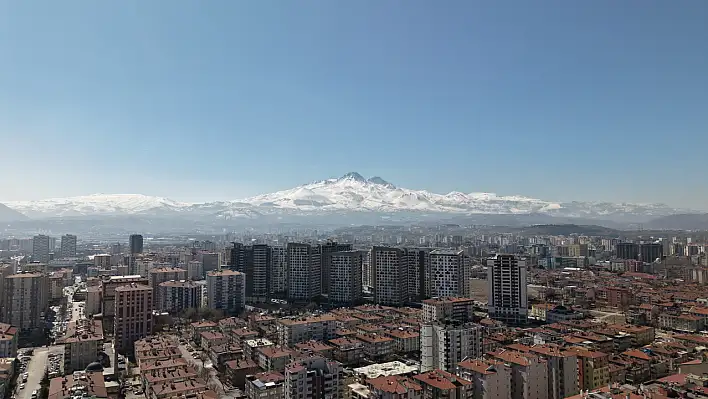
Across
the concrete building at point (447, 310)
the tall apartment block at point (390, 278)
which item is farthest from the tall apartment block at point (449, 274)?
the concrete building at point (447, 310)

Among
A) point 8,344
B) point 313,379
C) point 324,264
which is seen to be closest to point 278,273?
point 324,264

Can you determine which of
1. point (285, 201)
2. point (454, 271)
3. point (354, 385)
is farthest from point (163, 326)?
point (285, 201)

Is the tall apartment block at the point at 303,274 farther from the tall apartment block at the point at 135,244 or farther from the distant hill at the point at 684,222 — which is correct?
the distant hill at the point at 684,222

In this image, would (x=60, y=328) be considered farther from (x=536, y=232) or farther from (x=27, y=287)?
(x=536, y=232)

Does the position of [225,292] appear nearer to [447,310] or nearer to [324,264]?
[324,264]

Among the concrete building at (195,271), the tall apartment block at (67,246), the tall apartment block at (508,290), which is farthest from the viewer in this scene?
the tall apartment block at (67,246)

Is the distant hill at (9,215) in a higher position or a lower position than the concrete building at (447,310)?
higher

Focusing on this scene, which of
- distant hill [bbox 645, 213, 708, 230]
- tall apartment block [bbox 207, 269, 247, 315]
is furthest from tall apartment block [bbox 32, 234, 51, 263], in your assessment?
distant hill [bbox 645, 213, 708, 230]
